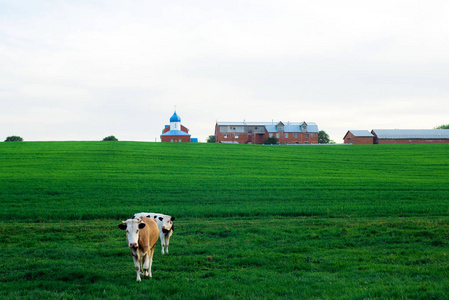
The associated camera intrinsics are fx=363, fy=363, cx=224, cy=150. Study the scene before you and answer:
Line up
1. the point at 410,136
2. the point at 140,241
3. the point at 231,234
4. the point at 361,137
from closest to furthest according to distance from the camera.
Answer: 1. the point at 140,241
2. the point at 231,234
3. the point at 410,136
4. the point at 361,137

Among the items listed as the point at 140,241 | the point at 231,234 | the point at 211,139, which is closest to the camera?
the point at 140,241

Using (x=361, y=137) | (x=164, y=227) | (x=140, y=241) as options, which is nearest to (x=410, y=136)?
(x=361, y=137)

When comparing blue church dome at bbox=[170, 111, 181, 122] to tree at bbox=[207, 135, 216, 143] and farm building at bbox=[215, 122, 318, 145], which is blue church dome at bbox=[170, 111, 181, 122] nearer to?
farm building at bbox=[215, 122, 318, 145]

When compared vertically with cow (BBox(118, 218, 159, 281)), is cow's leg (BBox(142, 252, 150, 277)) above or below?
below

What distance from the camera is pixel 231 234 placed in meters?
16.1

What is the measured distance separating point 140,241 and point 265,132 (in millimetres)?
130675

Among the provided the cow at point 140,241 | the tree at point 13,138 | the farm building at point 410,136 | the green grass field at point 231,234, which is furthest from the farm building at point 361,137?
the cow at point 140,241

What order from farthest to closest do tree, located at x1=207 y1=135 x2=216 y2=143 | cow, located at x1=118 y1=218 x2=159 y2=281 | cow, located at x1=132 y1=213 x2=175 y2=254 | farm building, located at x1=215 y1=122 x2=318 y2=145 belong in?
1. tree, located at x1=207 y1=135 x2=216 y2=143
2. farm building, located at x1=215 y1=122 x2=318 y2=145
3. cow, located at x1=132 y1=213 x2=175 y2=254
4. cow, located at x1=118 y1=218 x2=159 y2=281

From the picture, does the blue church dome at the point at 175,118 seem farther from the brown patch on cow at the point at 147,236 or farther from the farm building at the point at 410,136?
the brown patch on cow at the point at 147,236

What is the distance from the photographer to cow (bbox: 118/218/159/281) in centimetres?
948

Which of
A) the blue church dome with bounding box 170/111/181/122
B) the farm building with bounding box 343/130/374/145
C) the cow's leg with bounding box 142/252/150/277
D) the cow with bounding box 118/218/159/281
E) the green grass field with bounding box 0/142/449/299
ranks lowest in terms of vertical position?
the green grass field with bounding box 0/142/449/299

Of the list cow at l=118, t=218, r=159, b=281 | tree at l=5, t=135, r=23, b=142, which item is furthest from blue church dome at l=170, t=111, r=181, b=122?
cow at l=118, t=218, r=159, b=281

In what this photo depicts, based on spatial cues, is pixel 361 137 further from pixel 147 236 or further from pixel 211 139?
pixel 147 236

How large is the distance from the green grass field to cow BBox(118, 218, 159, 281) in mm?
492
